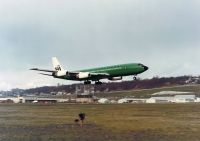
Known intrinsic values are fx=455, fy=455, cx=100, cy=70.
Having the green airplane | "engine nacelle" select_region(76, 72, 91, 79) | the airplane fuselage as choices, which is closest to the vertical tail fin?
the green airplane

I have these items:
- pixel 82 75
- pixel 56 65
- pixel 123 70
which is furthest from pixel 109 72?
pixel 56 65

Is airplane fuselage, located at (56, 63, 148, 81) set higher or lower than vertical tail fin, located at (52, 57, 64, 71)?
lower

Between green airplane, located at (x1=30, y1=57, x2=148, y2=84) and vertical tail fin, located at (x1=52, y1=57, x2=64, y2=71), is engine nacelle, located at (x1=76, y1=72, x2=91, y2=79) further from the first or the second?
vertical tail fin, located at (x1=52, y1=57, x2=64, y2=71)

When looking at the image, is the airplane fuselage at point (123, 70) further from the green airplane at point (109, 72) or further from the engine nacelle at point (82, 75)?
the engine nacelle at point (82, 75)

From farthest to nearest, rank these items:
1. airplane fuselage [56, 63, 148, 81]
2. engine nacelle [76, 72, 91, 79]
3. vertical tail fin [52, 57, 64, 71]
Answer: vertical tail fin [52, 57, 64, 71] < engine nacelle [76, 72, 91, 79] < airplane fuselage [56, 63, 148, 81]

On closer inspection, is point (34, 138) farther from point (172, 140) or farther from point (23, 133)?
point (172, 140)

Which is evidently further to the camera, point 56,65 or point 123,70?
point 56,65

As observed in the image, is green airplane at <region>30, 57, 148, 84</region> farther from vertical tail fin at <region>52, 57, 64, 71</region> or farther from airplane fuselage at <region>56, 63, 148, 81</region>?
vertical tail fin at <region>52, 57, 64, 71</region>

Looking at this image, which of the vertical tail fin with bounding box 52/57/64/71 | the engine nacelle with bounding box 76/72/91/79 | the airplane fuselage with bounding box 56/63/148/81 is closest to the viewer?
the airplane fuselage with bounding box 56/63/148/81

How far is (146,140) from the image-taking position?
34281 mm

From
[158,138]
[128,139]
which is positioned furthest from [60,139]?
[158,138]

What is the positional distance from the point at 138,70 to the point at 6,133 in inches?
2336

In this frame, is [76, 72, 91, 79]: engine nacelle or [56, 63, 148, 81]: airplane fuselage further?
[76, 72, 91, 79]: engine nacelle

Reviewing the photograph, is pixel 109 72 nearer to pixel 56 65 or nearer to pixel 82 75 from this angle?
pixel 82 75
